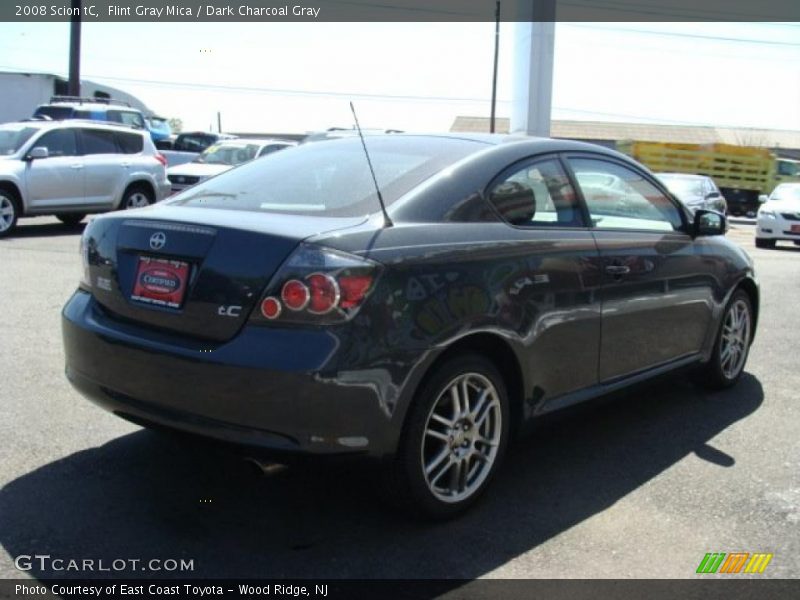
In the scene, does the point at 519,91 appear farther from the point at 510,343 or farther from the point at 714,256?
the point at 510,343

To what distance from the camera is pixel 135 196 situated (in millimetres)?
14367

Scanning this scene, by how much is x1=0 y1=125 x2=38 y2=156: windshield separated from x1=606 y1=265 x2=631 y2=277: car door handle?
11106mm

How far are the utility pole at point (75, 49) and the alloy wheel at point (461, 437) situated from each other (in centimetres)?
2709

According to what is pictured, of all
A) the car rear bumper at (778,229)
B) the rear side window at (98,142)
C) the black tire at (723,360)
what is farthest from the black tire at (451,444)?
the car rear bumper at (778,229)

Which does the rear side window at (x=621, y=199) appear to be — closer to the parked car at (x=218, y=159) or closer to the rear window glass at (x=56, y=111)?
the parked car at (x=218, y=159)

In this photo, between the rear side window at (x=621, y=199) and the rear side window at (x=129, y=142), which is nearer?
the rear side window at (x=621, y=199)

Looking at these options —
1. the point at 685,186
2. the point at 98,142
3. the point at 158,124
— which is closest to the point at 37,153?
the point at 98,142

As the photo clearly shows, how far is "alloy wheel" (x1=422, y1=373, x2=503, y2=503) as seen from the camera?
11.2ft

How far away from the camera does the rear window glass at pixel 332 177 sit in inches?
141

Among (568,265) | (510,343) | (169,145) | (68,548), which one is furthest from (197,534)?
(169,145)

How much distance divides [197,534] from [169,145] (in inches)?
1036

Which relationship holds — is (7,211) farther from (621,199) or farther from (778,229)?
(778,229)

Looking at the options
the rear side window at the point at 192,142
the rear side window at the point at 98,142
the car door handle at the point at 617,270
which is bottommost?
the car door handle at the point at 617,270

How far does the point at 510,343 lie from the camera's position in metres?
3.60
